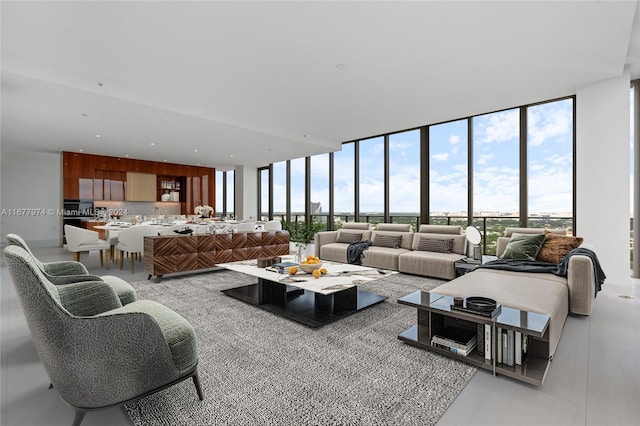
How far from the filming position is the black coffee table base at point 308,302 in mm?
2988

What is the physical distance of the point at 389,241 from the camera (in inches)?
222

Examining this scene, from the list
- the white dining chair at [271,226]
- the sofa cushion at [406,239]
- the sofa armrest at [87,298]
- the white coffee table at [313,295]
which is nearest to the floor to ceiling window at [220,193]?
the white dining chair at [271,226]

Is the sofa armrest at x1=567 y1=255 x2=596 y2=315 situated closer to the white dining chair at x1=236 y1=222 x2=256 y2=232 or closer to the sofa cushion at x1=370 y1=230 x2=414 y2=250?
the sofa cushion at x1=370 y1=230 x2=414 y2=250

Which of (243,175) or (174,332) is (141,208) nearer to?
(243,175)

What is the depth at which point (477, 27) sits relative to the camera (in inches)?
120

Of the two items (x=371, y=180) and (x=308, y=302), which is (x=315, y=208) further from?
(x=308, y=302)

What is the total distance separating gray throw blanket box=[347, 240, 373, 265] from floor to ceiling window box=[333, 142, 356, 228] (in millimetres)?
2610

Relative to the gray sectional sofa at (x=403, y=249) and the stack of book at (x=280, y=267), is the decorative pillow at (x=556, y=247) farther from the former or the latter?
the stack of book at (x=280, y=267)

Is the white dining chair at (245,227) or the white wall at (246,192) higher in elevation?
the white wall at (246,192)

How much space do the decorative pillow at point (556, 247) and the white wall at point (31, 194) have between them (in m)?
11.6

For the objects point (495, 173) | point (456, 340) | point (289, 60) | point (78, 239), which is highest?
point (289, 60)

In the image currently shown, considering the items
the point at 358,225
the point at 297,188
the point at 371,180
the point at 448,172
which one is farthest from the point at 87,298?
the point at 297,188

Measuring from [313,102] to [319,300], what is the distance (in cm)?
332

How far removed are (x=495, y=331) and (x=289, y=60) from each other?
3.44 metres
